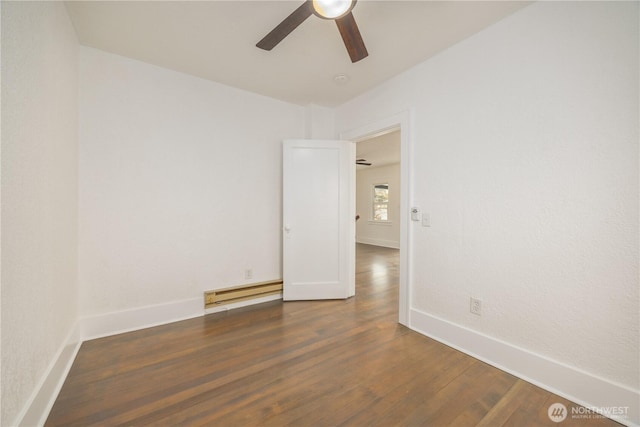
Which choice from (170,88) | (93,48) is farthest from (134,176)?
(93,48)

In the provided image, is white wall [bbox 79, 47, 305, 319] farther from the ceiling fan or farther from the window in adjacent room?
the window in adjacent room

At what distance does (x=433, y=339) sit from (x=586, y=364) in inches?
38.0

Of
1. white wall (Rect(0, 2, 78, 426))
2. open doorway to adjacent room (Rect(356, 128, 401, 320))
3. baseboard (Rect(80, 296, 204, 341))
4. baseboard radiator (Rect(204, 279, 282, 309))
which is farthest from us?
open doorway to adjacent room (Rect(356, 128, 401, 320))

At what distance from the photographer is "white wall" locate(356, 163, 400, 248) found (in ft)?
25.1

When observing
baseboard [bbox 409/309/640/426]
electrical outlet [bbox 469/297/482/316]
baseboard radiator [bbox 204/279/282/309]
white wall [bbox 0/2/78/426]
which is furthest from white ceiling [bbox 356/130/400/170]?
white wall [bbox 0/2/78/426]

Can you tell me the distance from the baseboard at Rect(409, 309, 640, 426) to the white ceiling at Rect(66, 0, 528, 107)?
2.39 metres

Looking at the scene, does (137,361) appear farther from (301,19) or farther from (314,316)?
(301,19)

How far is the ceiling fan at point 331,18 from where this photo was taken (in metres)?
1.39

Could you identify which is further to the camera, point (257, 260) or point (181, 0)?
point (257, 260)

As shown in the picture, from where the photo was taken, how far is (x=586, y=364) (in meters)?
1.51

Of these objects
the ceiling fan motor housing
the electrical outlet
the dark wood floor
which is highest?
the ceiling fan motor housing

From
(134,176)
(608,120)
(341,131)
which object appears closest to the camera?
(608,120)

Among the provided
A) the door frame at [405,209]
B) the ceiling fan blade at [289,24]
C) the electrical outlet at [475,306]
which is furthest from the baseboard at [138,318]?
the electrical outlet at [475,306]

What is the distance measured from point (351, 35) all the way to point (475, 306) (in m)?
2.19
